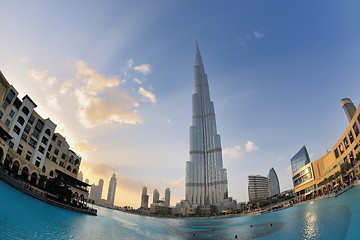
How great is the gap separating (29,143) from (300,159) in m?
168

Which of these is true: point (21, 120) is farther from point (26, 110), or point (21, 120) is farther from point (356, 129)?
point (356, 129)

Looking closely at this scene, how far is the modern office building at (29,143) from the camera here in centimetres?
5006

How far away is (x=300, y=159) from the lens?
506 feet

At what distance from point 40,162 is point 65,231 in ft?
144

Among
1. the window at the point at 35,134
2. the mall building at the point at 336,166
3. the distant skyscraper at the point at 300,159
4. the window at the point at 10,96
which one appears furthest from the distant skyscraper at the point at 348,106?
the window at the point at 10,96

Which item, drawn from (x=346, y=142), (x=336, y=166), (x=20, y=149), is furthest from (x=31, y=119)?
(x=336, y=166)

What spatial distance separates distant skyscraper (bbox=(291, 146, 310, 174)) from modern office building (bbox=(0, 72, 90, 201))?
14695 centimetres

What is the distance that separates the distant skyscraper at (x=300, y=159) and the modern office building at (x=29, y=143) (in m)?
147

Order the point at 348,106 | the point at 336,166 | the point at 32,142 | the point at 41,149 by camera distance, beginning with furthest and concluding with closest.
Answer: the point at 348,106 < the point at 336,166 < the point at 41,149 < the point at 32,142

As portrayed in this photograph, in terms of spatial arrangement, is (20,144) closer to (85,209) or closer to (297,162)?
(85,209)

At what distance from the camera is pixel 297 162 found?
156875 millimetres

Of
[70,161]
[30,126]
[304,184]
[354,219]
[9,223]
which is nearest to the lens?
[9,223]

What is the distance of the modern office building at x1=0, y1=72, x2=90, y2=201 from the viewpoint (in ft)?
164

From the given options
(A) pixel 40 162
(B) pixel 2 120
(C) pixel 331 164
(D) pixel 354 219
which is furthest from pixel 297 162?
(B) pixel 2 120
